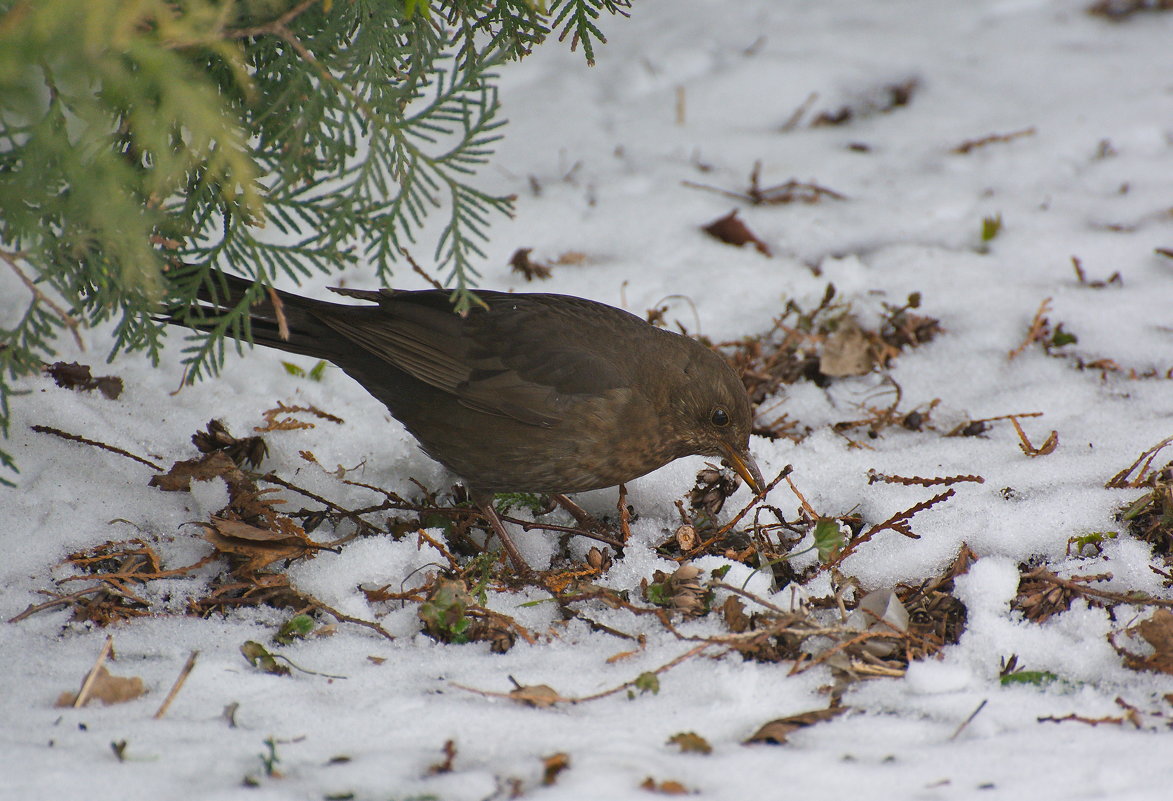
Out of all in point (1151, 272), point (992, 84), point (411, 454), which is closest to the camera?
point (411, 454)

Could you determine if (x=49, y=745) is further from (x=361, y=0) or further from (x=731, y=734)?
(x=361, y=0)

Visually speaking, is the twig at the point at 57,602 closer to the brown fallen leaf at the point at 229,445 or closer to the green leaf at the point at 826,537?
the brown fallen leaf at the point at 229,445

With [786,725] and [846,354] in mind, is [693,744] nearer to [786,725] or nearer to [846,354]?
[786,725]

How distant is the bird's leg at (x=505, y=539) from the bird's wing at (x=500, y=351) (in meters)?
0.34

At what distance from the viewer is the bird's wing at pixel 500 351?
3611 mm

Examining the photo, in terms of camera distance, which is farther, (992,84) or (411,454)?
(992,84)

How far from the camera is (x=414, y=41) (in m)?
3.20

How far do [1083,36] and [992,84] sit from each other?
0.90 m

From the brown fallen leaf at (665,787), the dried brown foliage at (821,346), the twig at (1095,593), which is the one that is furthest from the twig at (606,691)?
the dried brown foliage at (821,346)

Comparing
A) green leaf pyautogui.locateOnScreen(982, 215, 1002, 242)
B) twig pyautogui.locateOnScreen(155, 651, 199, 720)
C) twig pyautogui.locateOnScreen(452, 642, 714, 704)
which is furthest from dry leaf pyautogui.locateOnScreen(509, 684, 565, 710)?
green leaf pyautogui.locateOnScreen(982, 215, 1002, 242)

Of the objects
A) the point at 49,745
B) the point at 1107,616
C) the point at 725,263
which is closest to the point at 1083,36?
the point at 725,263

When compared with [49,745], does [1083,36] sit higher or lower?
higher

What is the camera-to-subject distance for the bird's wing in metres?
3.61

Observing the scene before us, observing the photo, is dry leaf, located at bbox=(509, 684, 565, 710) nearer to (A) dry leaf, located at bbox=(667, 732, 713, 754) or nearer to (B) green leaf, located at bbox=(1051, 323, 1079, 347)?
(A) dry leaf, located at bbox=(667, 732, 713, 754)
